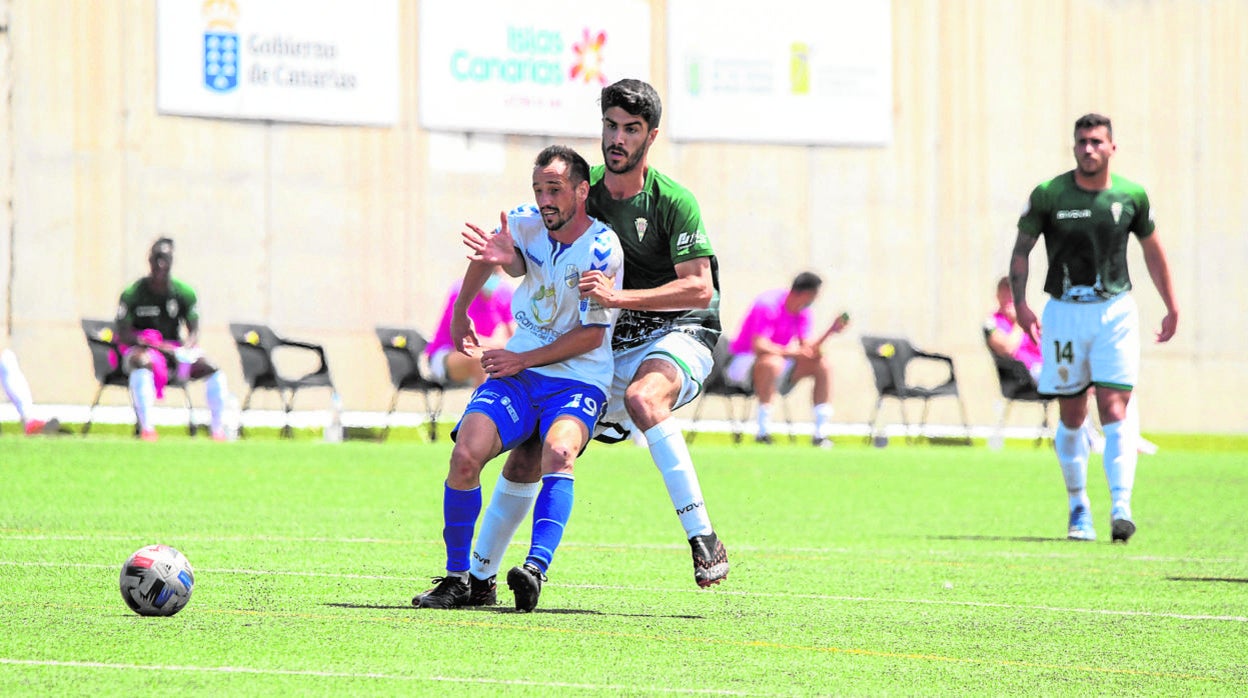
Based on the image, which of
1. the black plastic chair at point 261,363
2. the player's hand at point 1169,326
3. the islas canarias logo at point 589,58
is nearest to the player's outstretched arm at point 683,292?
the player's hand at point 1169,326

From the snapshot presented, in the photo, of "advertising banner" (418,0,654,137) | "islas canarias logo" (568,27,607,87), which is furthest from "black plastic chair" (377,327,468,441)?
"islas canarias logo" (568,27,607,87)

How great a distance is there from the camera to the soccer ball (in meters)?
6.11

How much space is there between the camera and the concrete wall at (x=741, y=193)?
23797 mm

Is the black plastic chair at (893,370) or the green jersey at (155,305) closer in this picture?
the green jersey at (155,305)

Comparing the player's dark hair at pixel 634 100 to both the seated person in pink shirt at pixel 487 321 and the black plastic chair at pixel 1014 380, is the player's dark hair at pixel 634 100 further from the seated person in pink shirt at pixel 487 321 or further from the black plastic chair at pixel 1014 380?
the black plastic chair at pixel 1014 380

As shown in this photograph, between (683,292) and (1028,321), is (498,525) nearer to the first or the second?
(683,292)

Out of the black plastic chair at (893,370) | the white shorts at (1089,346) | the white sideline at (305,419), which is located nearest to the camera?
the white shorts at (1089,346)

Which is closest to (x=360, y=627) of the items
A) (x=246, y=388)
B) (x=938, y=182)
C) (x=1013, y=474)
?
(x=1013, y=474)

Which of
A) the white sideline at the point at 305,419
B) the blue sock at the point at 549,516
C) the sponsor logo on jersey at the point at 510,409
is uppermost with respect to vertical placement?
the sponsor logo on jersey at the point at 510,409

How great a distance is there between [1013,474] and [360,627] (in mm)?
12192

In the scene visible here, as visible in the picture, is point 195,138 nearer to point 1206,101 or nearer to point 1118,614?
point 1206,101

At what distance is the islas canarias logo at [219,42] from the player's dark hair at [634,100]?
17.7 metres

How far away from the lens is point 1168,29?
1180 inches

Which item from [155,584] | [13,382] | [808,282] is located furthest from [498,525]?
[808,282]
